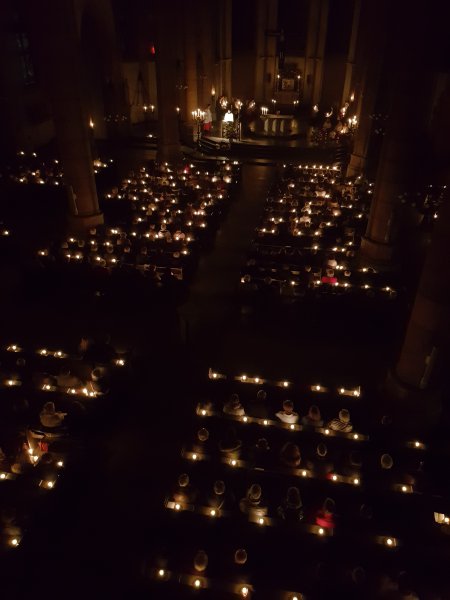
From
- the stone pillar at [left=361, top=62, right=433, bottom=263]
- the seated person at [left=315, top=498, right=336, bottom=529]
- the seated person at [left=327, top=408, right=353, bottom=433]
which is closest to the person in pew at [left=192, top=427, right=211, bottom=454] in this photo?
the seated person at [left=315, top=498, right=336, bottom=529]

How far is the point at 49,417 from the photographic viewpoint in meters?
8.26

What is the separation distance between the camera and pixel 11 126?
76.5ft

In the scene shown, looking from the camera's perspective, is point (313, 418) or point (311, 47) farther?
point (311, 47)

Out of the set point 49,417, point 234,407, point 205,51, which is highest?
point 205,51

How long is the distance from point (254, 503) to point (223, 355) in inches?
181

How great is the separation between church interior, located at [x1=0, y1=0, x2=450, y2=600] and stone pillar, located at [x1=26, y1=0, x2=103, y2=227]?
6cm

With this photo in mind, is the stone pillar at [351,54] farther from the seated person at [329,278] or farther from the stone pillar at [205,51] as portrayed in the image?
the seated person at [329,278]

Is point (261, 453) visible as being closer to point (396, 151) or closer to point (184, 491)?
point (184, 491)

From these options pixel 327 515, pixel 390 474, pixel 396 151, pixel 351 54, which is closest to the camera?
pixel 327 515

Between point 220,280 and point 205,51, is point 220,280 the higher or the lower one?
the lower one

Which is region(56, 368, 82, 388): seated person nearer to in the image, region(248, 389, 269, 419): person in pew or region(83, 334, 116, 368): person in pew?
region(83, 334, 116, 368): person in pew

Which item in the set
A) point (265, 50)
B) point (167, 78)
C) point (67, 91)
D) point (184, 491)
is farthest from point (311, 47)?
point (184, 491)

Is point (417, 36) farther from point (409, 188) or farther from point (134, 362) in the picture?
point (134, 362)

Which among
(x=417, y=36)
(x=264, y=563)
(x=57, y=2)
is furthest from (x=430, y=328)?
(x=57, y=2)
